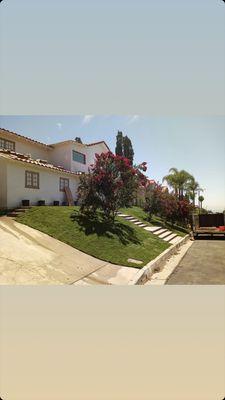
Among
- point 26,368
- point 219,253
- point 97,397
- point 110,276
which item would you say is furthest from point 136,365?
point 219,253

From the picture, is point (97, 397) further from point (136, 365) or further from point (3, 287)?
point (3, 287)

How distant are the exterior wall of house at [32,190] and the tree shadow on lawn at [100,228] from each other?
3.22 metres

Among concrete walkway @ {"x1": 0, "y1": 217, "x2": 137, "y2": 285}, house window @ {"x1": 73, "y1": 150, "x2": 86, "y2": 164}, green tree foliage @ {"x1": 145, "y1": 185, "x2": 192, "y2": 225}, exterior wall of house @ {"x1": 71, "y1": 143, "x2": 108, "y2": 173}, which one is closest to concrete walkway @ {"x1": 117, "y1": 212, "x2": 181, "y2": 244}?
green tree foliage @ {"x1": 145, "y1": 185, "x2": 192, "y2": 225}

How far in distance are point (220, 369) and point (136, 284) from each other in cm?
485

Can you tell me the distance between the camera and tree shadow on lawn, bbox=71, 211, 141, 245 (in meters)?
14.1

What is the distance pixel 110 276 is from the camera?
926 centimetres

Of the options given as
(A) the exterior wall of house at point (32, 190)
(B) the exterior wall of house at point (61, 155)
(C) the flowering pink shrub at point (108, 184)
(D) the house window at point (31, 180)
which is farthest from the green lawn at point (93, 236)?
(B) the exterior wall of house at point (61, 155)

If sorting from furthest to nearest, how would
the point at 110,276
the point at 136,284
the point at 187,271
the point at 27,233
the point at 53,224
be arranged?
1. the point at 53,224
2. the point at 27,233
3. the point at 187,271
4. the point at 110,276
5. the point at 136,284

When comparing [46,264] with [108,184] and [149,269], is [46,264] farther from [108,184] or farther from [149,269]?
[108,184]

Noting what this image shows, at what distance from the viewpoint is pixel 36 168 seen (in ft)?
61.1

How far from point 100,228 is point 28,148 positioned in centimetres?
1153

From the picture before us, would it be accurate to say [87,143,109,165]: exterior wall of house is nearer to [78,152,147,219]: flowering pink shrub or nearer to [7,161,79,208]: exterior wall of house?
[7,161,79,208]: exterior wall of house

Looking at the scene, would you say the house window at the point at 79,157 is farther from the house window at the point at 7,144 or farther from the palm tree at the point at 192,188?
the palm tree at the point at 192,188

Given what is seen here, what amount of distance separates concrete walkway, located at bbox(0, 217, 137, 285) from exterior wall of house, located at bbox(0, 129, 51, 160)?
10.7m
